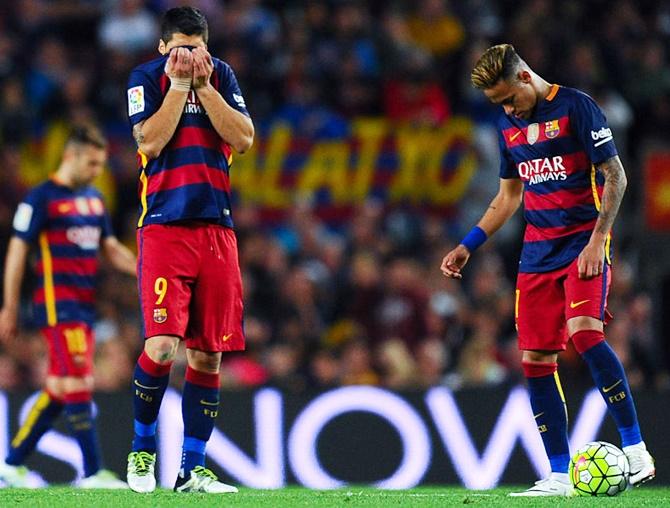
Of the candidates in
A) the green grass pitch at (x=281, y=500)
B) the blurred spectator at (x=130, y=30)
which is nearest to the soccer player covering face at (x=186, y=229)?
the green grass pitch at (x=281, y=500)

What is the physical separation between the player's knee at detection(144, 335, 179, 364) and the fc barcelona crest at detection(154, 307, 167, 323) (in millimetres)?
73

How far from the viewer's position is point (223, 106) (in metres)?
6.33

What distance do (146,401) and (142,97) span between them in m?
1.39

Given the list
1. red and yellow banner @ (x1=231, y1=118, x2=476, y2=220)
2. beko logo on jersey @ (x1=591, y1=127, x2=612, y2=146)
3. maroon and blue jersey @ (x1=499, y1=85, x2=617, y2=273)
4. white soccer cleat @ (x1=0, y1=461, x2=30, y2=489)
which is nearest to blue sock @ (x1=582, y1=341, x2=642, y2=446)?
maroon and blue jersey @ (x1=499, y1=85, x2=617, y2=273)

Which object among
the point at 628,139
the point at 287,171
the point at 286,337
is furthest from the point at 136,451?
the point at 628,139

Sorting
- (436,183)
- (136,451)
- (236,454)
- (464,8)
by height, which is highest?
(464,8)

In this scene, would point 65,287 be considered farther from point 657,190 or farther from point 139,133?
point 657,190

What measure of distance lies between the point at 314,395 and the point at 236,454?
656 mm

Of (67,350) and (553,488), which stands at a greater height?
(67,350)

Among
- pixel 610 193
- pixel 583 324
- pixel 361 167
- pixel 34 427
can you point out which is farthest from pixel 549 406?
pixel 361 167

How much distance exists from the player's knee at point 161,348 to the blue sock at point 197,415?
0.28m

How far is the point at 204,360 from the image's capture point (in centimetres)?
654

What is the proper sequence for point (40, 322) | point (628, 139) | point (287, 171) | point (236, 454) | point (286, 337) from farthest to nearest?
point (628, 139) < point (287, 171) < point (286, 337) < point (236, 454) < point (40, 322)

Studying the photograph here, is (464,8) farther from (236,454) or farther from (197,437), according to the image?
(197,437)
